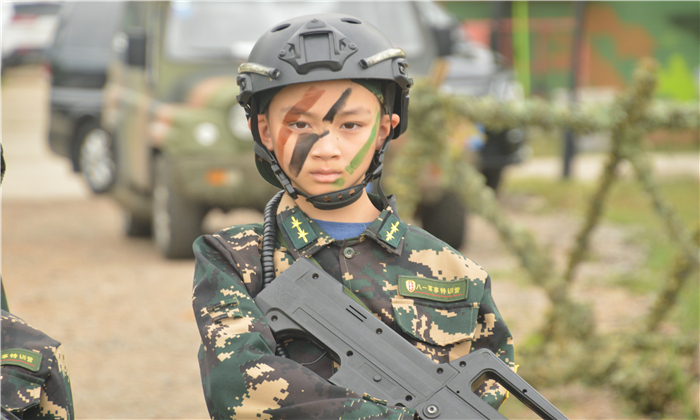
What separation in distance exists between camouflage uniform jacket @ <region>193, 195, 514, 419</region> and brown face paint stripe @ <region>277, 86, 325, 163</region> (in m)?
0.18

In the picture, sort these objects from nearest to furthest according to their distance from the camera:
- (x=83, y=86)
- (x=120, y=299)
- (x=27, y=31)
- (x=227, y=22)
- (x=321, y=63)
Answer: (x=321, y=63) → (x=120, y=299) → (x=227, y=22) → (x=83, y=86) → (x=27, y=31)

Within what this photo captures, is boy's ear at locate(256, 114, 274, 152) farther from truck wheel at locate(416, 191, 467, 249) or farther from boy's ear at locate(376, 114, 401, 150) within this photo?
truck wheel at locate(416, 191, 467, 249)

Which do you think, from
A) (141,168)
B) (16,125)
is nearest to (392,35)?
(141,168)

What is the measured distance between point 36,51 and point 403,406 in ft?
69.7

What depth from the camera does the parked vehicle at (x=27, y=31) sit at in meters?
17.7

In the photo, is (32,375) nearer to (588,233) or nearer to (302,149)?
(302,149)

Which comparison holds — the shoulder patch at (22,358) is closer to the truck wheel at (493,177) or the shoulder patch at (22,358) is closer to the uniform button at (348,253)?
the uniform button at (348,253)

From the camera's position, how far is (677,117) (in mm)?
3893

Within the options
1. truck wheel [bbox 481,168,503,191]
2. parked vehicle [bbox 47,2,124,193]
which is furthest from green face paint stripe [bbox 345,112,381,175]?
truck wheel [bbox 481,168,503,191]

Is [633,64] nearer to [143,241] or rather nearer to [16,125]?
[143,241]

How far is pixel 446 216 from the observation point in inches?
265

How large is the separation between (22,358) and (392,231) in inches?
34.8

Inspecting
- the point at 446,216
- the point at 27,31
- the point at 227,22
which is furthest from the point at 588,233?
the point at 27,31

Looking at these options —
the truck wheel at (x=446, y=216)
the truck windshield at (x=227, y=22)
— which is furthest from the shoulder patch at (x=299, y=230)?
the truck wheel at (x=446, y=216)
